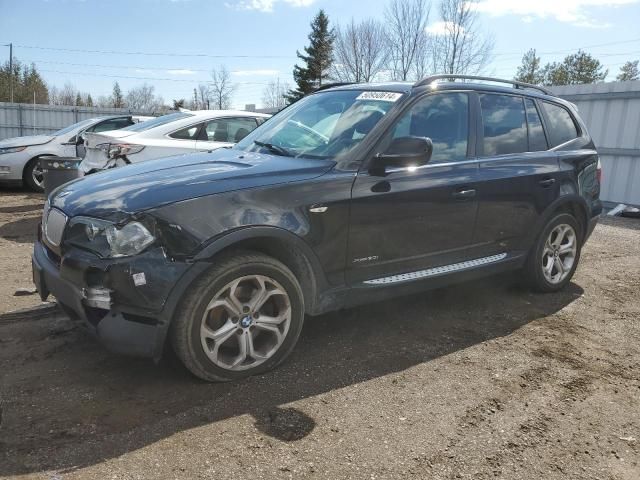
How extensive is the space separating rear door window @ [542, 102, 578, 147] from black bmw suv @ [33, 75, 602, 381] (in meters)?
0.05

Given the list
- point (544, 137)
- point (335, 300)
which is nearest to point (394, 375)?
point (335, 300)

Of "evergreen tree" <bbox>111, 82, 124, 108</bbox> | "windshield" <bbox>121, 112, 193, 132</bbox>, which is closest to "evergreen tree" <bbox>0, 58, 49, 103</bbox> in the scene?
"evergreen tree" <bbox>111, 82, 124, 108</bbox>

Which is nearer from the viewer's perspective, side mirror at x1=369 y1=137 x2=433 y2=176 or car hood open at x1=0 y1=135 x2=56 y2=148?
side mirror at x1=369 y1=137 x2=433 y2=176

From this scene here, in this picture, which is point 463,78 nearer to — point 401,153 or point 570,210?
point 401,153

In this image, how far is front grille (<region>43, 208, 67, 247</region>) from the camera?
10.2 feet

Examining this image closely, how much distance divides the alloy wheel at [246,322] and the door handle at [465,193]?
1563 millimetres

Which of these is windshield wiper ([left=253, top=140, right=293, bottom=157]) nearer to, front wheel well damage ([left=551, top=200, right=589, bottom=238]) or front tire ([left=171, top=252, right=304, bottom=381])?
front tire ([left=171, top=252, right=304, bottom=381])

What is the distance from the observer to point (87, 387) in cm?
306

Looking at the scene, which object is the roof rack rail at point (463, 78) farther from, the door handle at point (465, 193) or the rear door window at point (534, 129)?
the door handle at point (465, 193)

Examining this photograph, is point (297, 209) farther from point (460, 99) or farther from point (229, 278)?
point (460, 99)

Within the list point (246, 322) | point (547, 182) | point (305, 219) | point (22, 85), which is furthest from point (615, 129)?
point (22, 85)

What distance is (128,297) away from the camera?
9.21 feet

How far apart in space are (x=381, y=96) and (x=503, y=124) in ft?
4.02

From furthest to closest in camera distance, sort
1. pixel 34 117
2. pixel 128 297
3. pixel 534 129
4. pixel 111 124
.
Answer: pixel 34 117 → pixel 111 124 → pixel 534 129 → pixel 128 297
